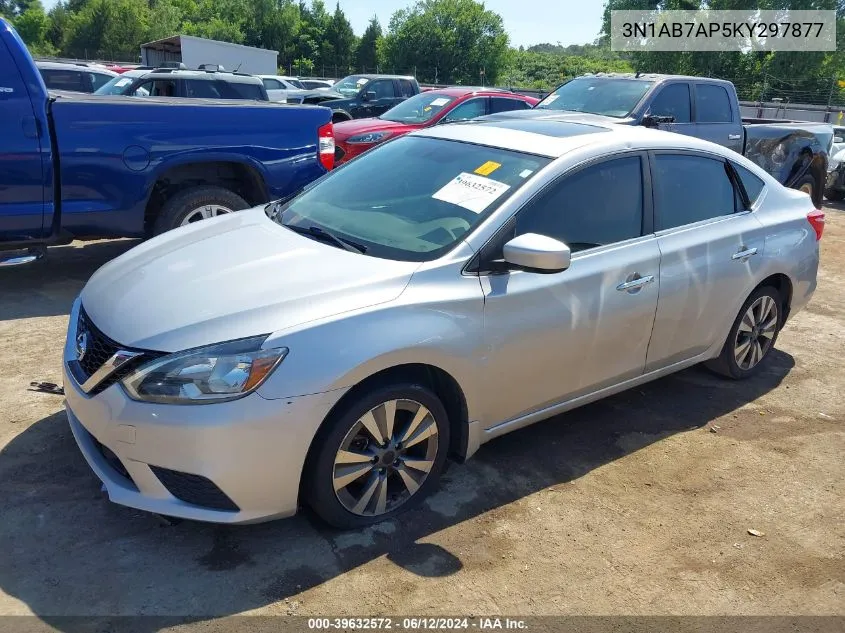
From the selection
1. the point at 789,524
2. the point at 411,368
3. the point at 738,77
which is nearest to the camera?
the point at 411,368

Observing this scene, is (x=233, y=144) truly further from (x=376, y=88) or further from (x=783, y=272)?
(x=376, y=88)

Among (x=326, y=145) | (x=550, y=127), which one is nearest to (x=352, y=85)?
(x=326, y=145)

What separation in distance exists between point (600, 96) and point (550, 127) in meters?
6.12

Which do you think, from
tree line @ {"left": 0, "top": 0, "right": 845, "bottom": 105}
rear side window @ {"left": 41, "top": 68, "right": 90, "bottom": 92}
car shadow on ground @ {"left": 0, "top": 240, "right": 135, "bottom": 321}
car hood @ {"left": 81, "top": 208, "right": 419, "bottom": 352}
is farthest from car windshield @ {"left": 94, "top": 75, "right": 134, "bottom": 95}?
tree line @ {"left": 0, "top": 0, "right": 845, "bottom": 105}

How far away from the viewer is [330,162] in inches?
269

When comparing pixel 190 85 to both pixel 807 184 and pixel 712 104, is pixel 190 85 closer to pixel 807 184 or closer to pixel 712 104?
pixel 712 104

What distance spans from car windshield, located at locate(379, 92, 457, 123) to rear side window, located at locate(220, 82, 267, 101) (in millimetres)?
2646

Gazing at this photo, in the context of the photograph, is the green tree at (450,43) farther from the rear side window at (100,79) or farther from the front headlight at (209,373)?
the front headlight at (209,373)

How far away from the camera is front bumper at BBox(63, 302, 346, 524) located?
106 inches

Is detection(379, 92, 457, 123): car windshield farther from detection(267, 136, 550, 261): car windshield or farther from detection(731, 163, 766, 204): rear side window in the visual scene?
detection(267, 136, 550, 261): car windshield

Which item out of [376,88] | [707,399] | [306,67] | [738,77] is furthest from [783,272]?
[306,67]

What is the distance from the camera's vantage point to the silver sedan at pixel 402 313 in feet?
9.04

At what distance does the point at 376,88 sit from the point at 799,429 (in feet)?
50.2

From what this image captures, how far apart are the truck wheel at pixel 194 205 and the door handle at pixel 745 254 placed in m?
3.98
